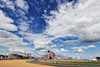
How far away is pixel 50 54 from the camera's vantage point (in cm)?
11056

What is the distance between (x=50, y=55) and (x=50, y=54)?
1402 millimetres

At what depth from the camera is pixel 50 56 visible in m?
110

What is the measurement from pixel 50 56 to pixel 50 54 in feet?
9.18

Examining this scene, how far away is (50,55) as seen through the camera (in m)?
110

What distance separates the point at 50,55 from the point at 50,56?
1409 mm
